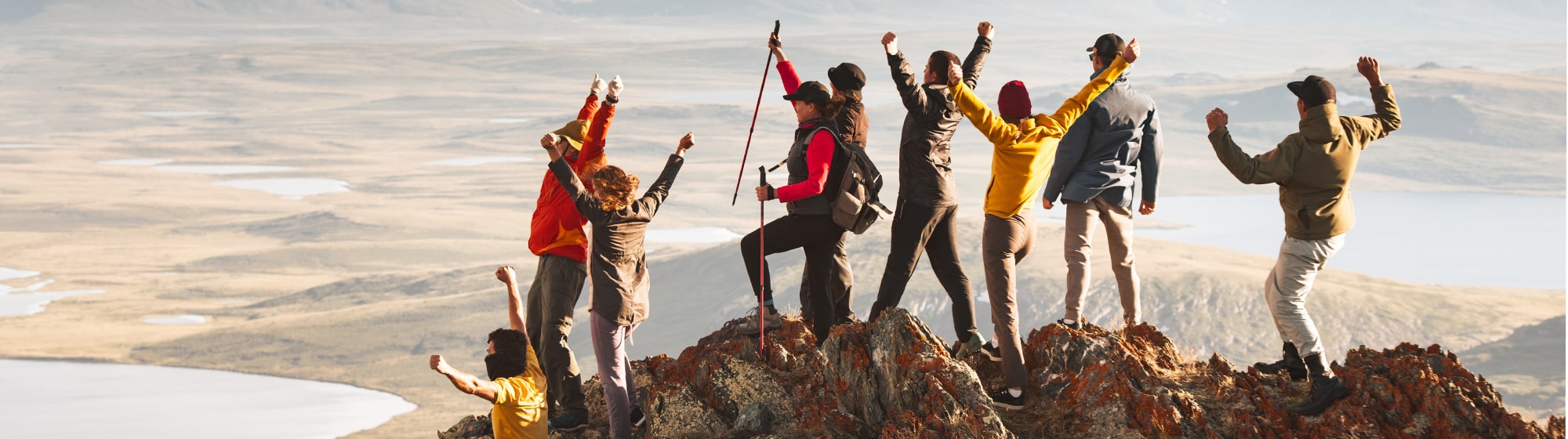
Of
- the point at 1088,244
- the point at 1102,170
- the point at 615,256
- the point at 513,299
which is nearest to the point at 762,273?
the point at 615,256

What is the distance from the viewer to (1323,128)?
24.1ft

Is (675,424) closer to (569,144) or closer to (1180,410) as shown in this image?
(569,144)

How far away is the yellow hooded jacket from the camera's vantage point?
794cm

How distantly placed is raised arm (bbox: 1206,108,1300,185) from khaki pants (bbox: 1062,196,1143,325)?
1.82m

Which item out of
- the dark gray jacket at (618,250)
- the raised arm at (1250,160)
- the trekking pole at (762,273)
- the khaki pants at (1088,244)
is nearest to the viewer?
the raised arm at (1250,160)

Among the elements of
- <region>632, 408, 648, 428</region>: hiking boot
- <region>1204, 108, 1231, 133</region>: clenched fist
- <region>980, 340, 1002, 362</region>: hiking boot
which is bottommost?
<region>632, 408, 648, 428</region>: hiking boot

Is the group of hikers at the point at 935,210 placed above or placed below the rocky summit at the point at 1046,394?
above

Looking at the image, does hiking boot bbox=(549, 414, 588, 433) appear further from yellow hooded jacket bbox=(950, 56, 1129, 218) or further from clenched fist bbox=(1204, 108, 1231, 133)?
clenched fist bbox=(1204, 108, 1231, 133)

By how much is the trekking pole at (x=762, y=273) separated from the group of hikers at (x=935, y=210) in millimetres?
26

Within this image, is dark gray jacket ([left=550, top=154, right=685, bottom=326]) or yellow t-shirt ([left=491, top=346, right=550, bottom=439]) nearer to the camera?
yellow t-shirt ([left=491, top=346, right=550, bottom=439])

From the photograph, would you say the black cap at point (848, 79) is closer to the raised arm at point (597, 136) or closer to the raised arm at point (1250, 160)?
the raised arm at point (597, 136)

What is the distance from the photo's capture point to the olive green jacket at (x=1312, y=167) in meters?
7.30

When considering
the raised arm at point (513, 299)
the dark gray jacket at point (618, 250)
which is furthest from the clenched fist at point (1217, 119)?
the raised arm at point (513, 299)

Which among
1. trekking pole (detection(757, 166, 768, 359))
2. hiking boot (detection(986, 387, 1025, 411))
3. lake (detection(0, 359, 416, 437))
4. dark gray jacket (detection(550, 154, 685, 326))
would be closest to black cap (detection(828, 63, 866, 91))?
trekking pole (detection(757, 166, 768, 359))
